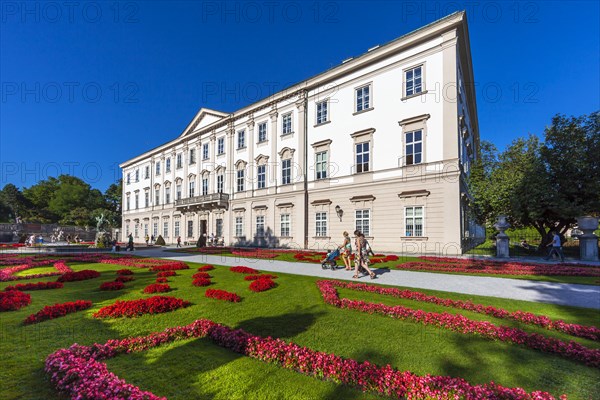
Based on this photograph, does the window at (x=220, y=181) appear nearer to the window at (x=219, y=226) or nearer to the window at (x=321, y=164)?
the window at (x=219, y=226)

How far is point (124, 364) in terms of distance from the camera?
3.64m

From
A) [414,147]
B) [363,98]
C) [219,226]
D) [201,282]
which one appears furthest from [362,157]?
[219,226]

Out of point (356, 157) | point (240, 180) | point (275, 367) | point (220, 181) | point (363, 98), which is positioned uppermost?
point (363, 98)

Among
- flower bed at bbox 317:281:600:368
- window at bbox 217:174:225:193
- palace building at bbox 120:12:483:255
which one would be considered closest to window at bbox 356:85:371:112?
palace building at bbox 120:12:483:255

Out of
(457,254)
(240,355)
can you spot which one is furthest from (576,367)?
(457,254)

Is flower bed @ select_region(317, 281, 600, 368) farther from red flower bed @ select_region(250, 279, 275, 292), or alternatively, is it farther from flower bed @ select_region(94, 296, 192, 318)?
flower bed @ select_region(94, 296, 192, 318)

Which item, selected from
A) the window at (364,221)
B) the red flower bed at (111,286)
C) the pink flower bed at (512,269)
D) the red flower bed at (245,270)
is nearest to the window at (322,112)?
the window at (364,221)

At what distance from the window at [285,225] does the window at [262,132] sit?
9.08 m

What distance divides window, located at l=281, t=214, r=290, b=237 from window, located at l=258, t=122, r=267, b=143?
29.8 ft

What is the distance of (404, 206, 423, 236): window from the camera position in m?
19.2

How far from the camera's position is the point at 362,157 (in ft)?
74.3

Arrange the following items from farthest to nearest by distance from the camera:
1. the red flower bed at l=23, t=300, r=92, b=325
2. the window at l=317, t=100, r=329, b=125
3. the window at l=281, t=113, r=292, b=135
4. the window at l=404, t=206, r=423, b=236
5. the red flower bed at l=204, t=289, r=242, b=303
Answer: the window at l=281, t=113, r=292, b=135, the window at l=317, t=100, r=329, b=125, the window at l=404, t=206, r=423, b=236, the red flower bed at l=204, t=289, r=242, b=303, the red flower bed at l=23, t=300, r=92, b=325

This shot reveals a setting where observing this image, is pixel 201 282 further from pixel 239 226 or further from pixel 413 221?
pixel 239 226

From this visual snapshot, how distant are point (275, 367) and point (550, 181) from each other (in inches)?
861
